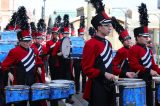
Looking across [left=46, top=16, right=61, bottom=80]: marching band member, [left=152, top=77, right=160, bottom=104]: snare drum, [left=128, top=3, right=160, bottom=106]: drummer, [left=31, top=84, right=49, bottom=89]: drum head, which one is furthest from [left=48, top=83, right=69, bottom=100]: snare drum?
[left=46, top=16, right=61, bottom=80]: marching band member

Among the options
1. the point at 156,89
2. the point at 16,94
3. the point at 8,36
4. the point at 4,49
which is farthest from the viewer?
the point at 8,36

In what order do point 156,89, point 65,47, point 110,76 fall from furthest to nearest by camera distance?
point 65,47
point 156,89
point 110,76

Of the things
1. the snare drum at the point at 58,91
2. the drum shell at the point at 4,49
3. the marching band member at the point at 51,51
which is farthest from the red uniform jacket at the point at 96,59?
the marching band member at the point at 51,51

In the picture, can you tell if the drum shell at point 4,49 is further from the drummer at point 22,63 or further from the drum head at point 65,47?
the drummer at point 22,63

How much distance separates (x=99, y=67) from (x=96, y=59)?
0.10 metres

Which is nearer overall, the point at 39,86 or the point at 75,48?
the point at 39,86

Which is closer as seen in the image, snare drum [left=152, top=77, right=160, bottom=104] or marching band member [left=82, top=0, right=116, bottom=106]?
marching band member [left=82, top=0, right=116, bottom=106]

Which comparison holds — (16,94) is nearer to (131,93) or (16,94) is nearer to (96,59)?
(96,59)

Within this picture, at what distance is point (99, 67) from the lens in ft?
20.3

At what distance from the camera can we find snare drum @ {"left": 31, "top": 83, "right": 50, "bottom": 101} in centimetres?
741

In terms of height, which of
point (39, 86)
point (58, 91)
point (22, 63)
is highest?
point (22, 63)

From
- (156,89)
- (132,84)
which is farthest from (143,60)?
(132,84)

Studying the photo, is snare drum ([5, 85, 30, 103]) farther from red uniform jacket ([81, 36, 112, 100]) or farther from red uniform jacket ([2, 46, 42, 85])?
red uniform jacket ([81, 36, 112, 100])

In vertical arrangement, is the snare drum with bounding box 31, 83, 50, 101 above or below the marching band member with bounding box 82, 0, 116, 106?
below
